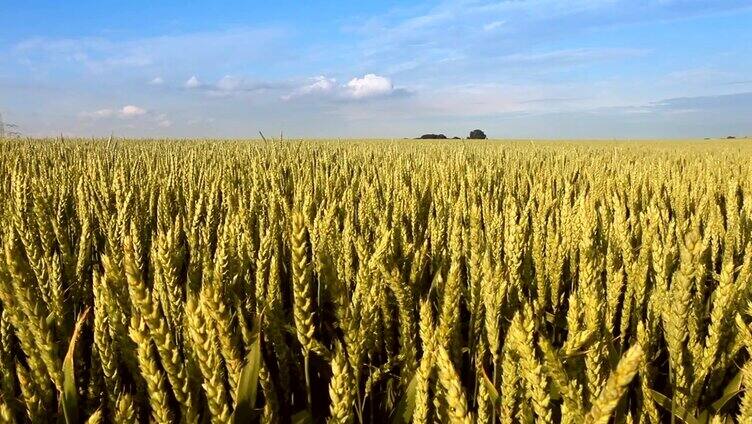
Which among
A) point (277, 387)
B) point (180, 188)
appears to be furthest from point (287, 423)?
point (180, 188)

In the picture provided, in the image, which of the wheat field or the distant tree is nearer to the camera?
the wheat field

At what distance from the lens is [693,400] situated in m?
0.66

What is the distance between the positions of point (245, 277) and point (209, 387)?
64 cm

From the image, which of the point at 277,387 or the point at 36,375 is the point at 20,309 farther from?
the point at 277,387

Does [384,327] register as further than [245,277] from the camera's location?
No

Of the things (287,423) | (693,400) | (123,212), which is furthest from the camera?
(123,212)

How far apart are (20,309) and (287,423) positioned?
42 cm

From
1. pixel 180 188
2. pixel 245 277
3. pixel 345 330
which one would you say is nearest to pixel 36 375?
pixel 345 330

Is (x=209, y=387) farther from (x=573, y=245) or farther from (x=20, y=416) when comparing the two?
(x=573, y=245)

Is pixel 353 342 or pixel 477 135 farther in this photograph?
A: pixel 477 135

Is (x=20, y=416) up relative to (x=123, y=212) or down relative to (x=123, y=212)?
down

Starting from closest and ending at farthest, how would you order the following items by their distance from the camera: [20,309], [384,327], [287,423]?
[20,309], [287,423], [384,327]

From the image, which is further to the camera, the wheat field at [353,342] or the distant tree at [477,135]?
the distant tree at [477,135]

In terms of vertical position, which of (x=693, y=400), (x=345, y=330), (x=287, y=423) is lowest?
(x=287, y=423)
